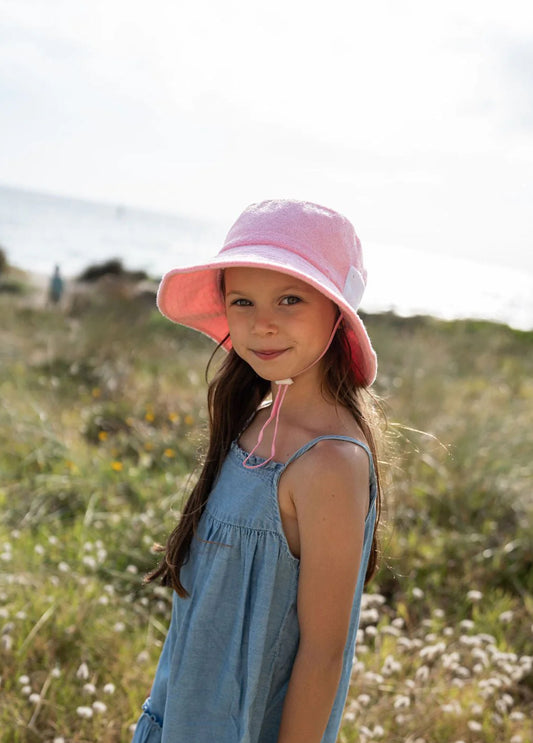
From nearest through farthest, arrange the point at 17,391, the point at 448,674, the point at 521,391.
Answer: the point at 448,674 < the point at 17,391 < the point at 521,391

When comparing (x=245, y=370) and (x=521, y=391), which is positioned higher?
(x=245, y=370)

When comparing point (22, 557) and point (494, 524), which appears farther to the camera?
point (494, 524)

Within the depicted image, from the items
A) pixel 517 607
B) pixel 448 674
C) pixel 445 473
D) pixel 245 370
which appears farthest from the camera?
pixel 445 473

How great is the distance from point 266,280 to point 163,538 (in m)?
2.47

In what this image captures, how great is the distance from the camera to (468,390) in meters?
6.96

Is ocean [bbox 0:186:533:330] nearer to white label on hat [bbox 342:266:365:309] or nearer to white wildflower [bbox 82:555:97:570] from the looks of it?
white label on hat [bbox 342:266:365:309]

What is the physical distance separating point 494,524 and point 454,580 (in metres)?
0.53

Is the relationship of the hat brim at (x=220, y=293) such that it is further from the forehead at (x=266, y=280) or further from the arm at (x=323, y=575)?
the arm at (x=323, y=575)

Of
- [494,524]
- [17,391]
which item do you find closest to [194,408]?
[17,391]

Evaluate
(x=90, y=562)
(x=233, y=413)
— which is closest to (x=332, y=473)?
(x=233, y=413)

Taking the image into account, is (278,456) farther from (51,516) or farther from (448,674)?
→ (51,516)

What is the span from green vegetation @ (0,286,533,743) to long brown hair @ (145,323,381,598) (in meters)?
0.18

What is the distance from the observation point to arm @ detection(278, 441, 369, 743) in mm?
1451

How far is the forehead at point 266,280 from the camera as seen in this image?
1.59m
